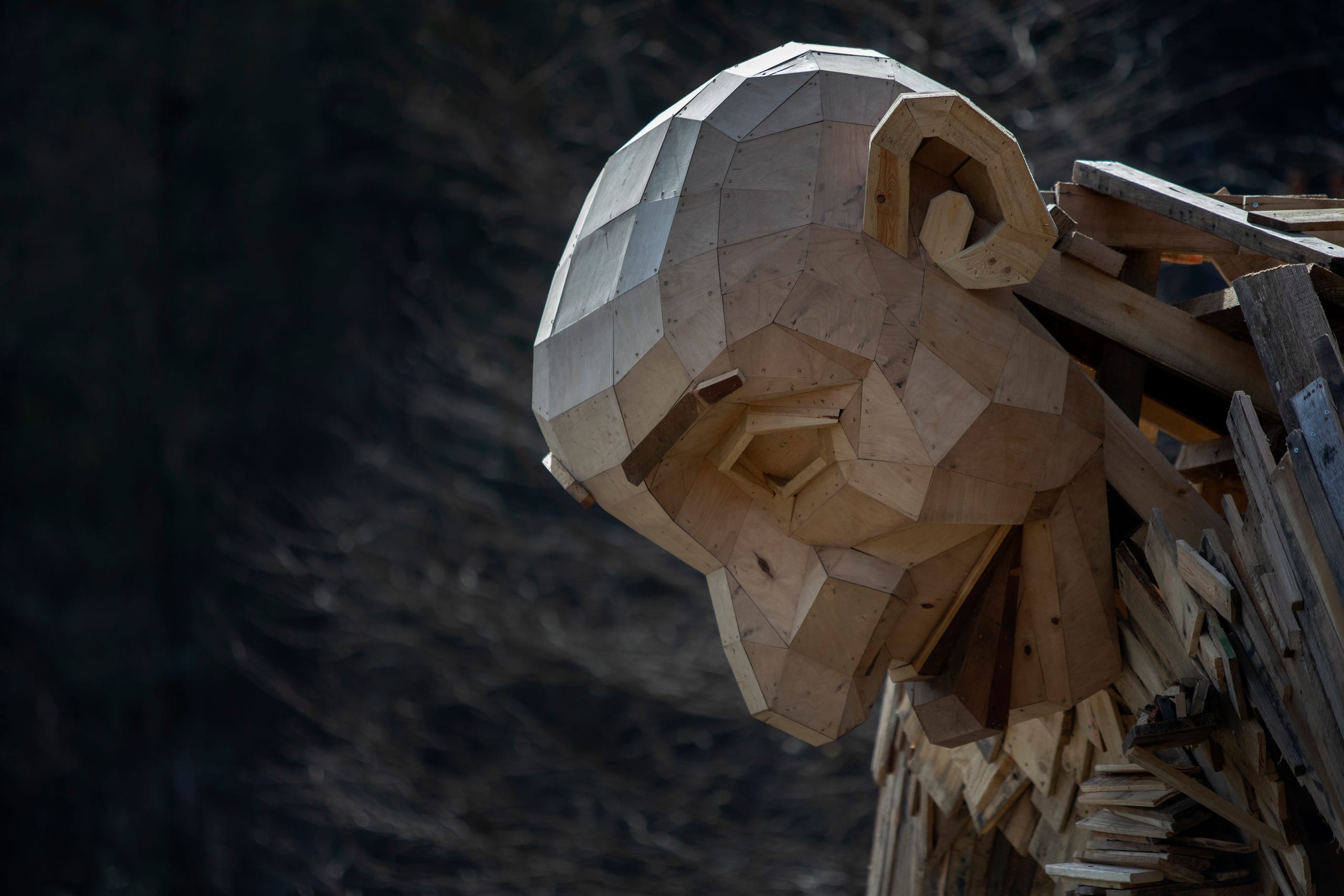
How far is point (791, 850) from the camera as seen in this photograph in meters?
5.16

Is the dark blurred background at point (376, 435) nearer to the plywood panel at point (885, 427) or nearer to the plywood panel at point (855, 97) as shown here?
the plywood panel at point (855, 97)

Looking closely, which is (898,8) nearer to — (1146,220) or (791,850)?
(1146,220)

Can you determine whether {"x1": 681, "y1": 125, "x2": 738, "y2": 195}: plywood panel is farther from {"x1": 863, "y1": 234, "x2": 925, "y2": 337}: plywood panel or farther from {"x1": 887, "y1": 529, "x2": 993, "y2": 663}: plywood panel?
{"x1": 887, "y1": 529, "x2": 993, "y2": 663}: plywood panel

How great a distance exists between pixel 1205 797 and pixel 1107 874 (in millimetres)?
176

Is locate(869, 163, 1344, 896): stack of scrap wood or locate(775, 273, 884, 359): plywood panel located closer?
locate(869, 163, 1344, 896): stack of scrap wood

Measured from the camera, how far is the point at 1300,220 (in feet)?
5.78

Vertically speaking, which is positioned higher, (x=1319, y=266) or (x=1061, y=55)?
(x=1061, y=55)

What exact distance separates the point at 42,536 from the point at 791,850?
6273 millimetres

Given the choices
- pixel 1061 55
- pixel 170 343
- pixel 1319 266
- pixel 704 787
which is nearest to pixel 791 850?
pixel 704 787

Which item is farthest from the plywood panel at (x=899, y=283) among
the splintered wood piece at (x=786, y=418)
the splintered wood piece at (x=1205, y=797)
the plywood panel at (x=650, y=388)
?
the splintered wood piece at (x=1205, y=797)

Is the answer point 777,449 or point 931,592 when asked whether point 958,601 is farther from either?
point 777,449

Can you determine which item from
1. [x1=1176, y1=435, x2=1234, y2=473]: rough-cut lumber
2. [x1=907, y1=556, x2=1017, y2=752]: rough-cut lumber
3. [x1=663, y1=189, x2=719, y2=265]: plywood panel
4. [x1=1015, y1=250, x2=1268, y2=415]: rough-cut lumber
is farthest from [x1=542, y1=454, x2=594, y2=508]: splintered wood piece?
[x1=1176, y1=435, x2=1234, y2=473]: rough-cut lumber

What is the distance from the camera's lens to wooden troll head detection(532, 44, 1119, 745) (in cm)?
Result: 153

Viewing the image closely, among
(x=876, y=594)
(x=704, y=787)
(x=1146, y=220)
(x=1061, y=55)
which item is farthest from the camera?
(x=704, y=787)
